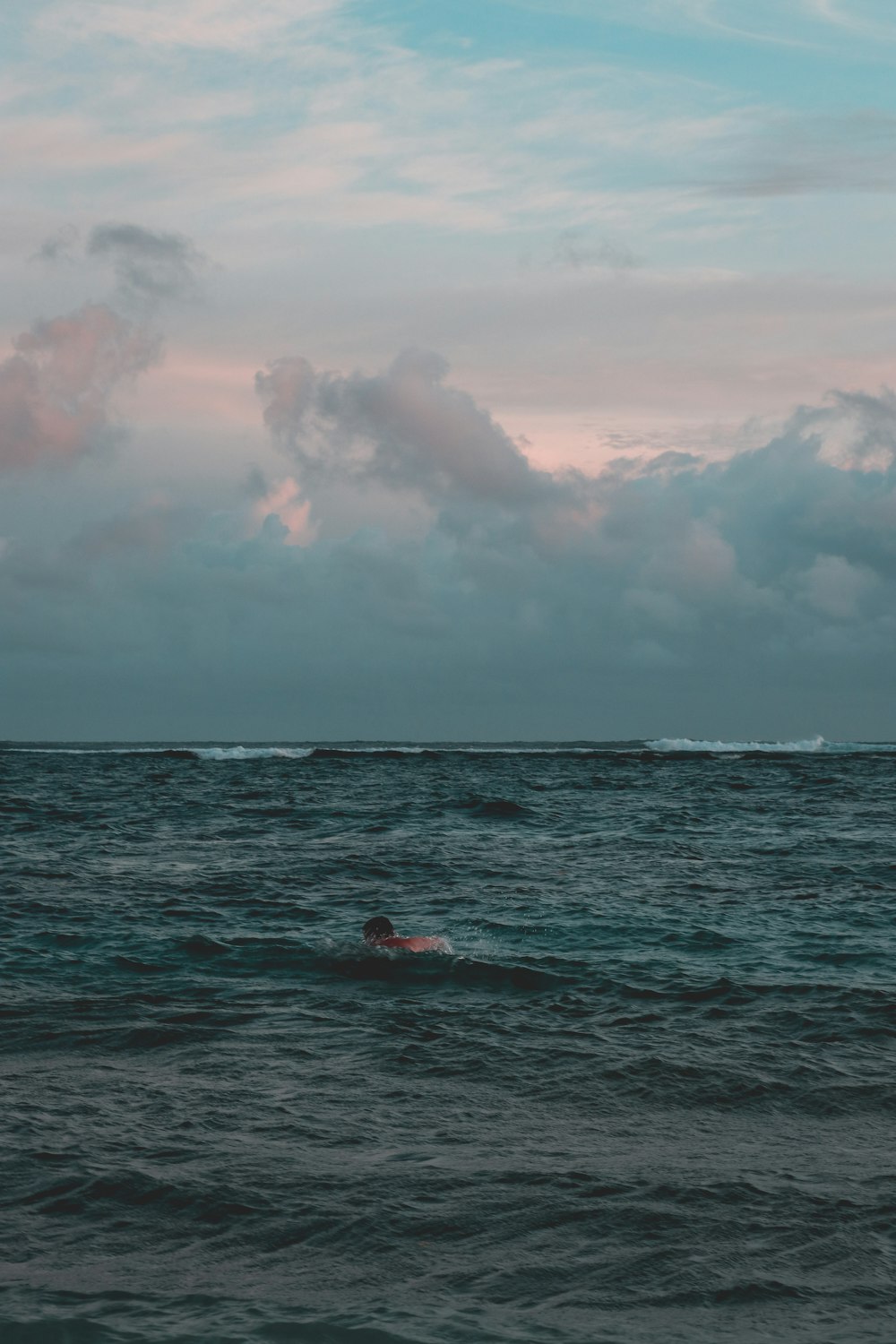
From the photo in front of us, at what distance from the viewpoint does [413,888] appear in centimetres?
2756

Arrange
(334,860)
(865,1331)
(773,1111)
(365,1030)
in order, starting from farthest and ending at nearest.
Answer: (334,860), (365,1030), (773,1111), (865,1331)

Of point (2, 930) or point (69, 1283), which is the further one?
point (2, 930)

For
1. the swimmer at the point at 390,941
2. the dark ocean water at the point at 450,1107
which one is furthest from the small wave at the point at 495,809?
the swimmer at the point at 390,941

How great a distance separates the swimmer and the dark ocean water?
342 mm

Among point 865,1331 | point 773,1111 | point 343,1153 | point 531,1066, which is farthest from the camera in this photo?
point 531,1066

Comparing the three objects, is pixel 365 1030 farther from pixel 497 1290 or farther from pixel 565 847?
pixel 565 847

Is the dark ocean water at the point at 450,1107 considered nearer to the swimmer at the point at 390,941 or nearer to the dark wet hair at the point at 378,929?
the swimmer at the point at 390,941

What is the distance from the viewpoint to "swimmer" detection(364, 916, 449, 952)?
63.3 ft

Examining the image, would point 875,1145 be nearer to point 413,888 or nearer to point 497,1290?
point 497,1290

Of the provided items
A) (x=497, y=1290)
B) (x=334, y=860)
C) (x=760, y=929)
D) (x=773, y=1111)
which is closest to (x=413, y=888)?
(x=334, y=860)

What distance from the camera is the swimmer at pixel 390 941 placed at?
19297mm

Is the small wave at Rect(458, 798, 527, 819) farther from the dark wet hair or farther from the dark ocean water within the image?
the dark wet hair

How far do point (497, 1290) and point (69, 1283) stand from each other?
9.32 feet

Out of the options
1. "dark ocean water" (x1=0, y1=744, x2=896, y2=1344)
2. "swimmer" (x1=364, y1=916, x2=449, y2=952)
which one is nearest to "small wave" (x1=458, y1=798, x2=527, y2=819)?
"dark ocean water" (x1=0, y1=744, x2=896, y2=1344)
